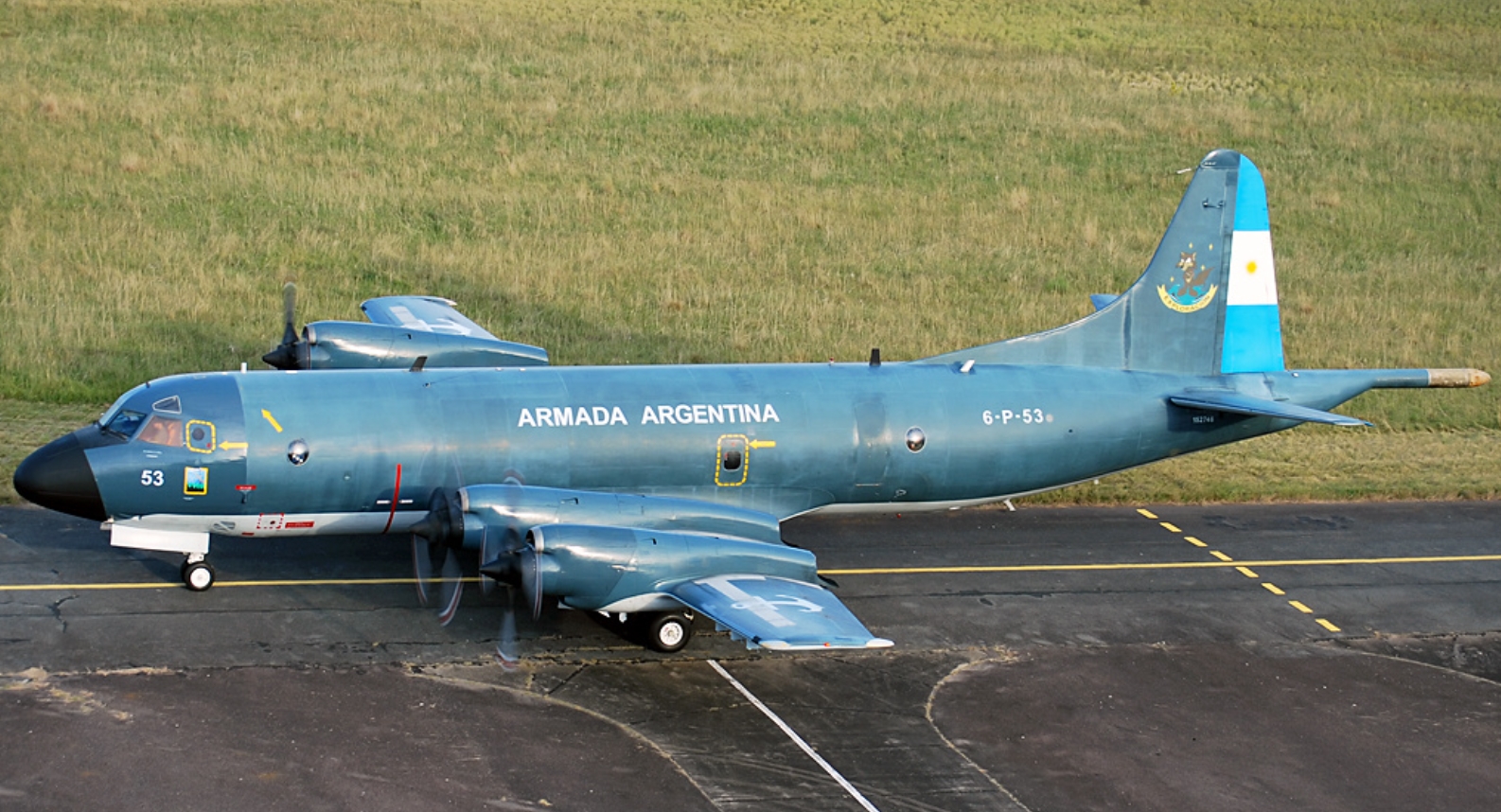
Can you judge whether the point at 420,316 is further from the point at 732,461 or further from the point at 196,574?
the point at 732,461

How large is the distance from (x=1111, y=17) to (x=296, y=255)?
168 feet

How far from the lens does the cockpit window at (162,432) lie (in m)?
23.1

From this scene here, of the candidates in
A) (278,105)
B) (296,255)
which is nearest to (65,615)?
(296,255)

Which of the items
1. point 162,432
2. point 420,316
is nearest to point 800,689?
point 162,432

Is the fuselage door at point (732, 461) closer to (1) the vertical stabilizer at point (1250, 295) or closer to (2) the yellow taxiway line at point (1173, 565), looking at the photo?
(2) the yellow taxiway line at point (1173, 565)

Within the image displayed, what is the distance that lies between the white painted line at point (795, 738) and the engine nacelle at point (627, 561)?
1624 mm

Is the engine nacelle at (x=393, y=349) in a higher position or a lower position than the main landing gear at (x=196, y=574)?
higher

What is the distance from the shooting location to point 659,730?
68.1 ft

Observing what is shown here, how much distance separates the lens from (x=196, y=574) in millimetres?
24266

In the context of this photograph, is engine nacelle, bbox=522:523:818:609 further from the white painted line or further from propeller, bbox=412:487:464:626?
the white painted line

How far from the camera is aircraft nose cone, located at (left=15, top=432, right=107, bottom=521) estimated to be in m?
22.9

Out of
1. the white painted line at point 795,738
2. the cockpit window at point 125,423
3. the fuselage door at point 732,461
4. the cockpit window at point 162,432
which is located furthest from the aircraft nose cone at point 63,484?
the white painted line at point 795,738

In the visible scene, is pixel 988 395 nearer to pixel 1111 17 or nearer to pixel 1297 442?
pixel 1297 442

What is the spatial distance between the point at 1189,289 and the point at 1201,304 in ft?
1.16
